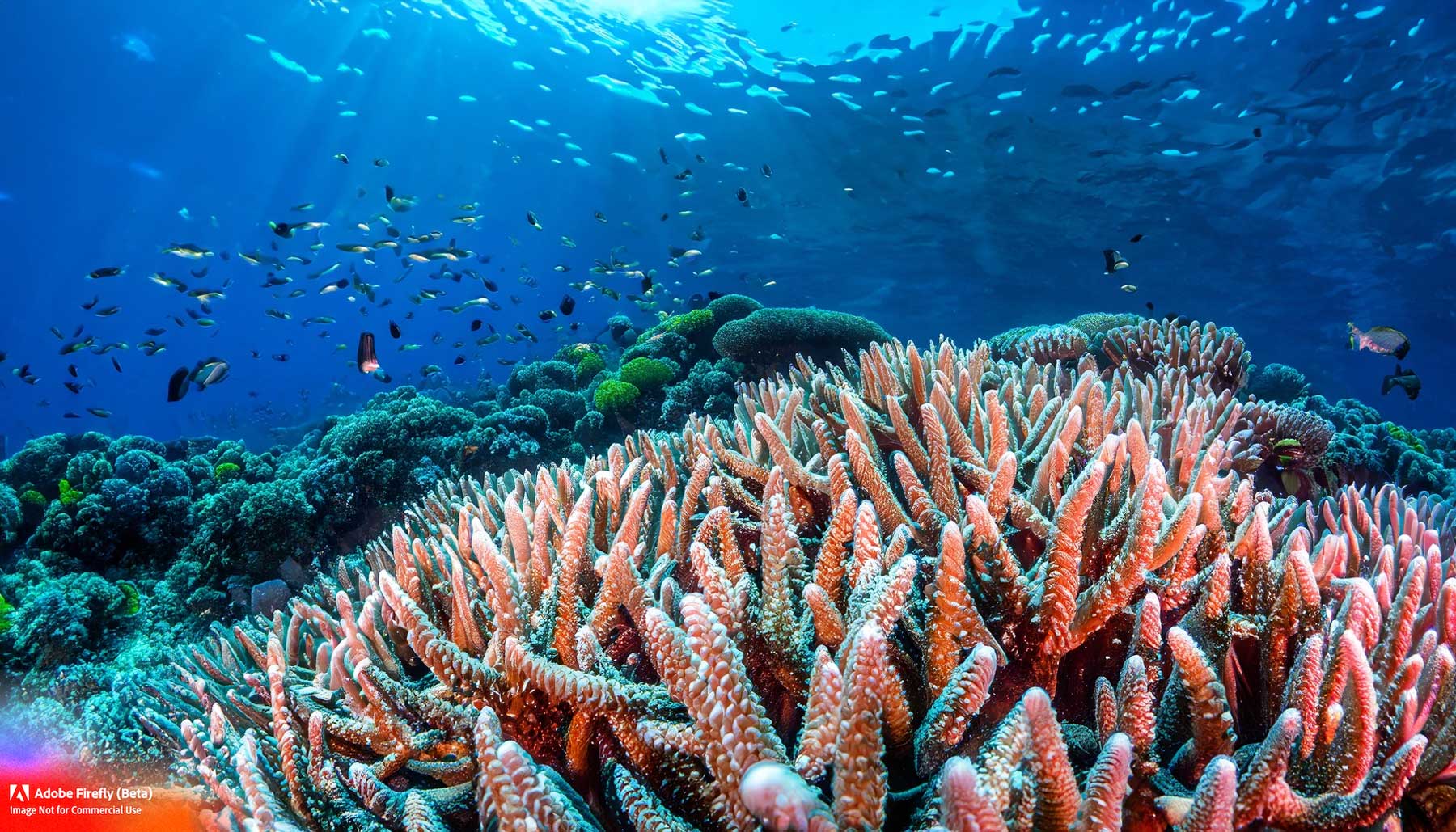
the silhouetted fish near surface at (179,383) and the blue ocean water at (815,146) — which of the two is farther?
the blue ocean water at (815,146)

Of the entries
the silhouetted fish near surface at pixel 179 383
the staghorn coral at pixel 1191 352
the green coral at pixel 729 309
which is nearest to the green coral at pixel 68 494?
the silhouetted fish near surface at pixel 179 383

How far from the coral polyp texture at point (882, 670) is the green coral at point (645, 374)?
737 centimetres

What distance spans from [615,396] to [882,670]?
28.6 feet

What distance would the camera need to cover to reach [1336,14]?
58.2 feet

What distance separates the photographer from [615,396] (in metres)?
9.66

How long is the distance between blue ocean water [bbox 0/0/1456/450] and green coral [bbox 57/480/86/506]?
22.9 ft

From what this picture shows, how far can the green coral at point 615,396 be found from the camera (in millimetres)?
9664

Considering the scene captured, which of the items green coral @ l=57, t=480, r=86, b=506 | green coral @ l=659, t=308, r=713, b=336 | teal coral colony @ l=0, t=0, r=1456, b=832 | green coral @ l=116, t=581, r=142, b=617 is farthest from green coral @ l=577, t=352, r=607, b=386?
green coral @ l=116, t=581, r=142, b=617

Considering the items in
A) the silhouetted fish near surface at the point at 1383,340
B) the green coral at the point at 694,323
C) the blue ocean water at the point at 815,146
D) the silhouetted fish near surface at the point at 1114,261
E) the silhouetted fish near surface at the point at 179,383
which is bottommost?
the silhouetted fish near surface at the point at 179,383

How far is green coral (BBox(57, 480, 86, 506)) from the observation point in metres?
7.28

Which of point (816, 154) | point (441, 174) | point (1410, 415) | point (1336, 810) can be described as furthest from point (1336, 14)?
point (1410, 415)

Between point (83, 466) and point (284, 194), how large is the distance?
63.4 m

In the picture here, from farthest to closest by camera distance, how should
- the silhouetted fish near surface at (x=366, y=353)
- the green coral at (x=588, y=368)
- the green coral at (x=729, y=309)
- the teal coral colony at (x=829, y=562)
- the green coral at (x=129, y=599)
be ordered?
the green coral at (x=588, y=368) < the green coral at (x=729, y=309) < the silhouetted fish near surface at (x=366, y=353) < the green coral at (x=129, y=599) < the teal coral colony at (x=829, y=562)

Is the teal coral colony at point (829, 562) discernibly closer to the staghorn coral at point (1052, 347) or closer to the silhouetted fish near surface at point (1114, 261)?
the staghorn coral at point (1052, 347)
